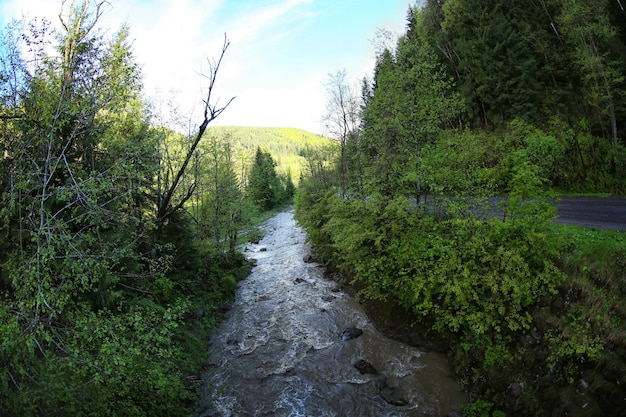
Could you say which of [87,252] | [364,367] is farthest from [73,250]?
[364,367]

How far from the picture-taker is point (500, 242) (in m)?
8.87

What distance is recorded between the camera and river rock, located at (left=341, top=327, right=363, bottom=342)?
38.2ft

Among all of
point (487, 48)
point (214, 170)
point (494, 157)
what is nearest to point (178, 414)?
point (214, 170)

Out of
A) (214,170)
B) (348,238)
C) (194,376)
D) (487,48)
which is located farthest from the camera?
(487,48)

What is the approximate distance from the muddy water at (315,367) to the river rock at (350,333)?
0.44ft

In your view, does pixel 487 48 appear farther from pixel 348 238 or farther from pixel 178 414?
pixel 178 414

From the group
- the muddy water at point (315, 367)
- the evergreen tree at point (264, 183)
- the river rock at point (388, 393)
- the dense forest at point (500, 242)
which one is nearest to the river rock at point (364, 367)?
the muddy water at point (315, 367)

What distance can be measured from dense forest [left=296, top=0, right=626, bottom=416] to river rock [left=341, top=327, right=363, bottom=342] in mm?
1193

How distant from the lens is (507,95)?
76.4 ft

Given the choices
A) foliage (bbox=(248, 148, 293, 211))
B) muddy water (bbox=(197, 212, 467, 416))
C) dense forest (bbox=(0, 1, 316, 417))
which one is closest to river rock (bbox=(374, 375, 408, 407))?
muddy water (bbox=(197, 212, 467, 416))

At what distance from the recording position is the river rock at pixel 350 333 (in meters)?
11.7

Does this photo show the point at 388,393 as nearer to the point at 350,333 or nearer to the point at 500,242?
the point at 350,333

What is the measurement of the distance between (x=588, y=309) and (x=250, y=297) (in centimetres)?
1361

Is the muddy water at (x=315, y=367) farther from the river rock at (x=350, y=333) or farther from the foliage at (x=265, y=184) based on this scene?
the foliage at (x=265, y=184)
